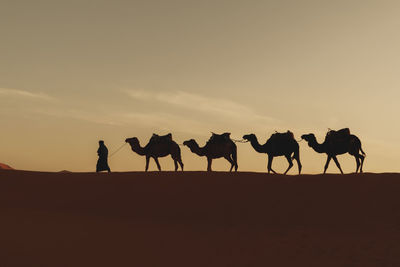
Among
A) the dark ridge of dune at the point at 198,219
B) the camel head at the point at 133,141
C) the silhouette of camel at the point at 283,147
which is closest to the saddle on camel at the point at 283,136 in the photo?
the silhouette of camel at the point at 283,147

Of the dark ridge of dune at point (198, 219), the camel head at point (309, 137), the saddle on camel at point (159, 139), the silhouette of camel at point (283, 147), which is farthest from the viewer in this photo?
the saddle on camel at point (159, 139)

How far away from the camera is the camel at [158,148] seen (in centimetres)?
1991

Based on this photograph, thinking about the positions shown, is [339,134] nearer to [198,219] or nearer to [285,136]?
[285,136]

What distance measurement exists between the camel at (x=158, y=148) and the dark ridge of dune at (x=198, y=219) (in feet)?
9.04

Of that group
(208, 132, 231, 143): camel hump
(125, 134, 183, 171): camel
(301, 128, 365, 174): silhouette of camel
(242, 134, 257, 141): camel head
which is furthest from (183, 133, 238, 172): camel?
(301, 128, 365, 174): silhouette of camel

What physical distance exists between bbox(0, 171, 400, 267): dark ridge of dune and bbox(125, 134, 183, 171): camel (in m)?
2.76

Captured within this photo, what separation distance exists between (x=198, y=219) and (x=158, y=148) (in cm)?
738

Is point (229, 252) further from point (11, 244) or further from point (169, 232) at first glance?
point (11, 244)

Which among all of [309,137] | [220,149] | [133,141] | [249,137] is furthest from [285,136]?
[133,141]

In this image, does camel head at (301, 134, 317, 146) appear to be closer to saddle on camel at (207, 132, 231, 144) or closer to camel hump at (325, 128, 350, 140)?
camel hump at (325, 128, 350, 140)

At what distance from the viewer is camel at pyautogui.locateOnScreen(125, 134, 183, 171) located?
19.9 metres

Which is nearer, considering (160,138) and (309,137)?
(309,137)

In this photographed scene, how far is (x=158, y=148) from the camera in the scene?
20000 millimetres

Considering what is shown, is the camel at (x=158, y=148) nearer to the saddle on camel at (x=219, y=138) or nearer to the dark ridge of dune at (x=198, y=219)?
the saddle on camel at (x=219, y=138)
